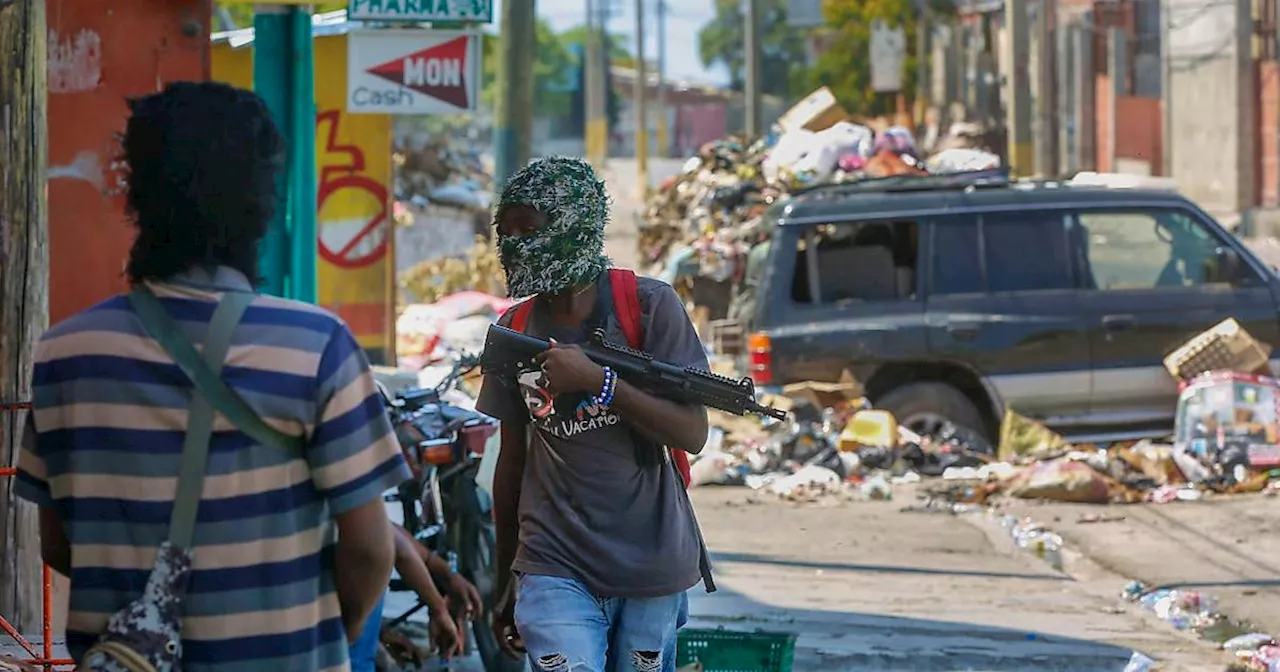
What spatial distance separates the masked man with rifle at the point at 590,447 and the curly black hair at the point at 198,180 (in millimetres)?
1203

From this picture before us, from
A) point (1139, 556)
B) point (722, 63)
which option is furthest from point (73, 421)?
point (722, 63)

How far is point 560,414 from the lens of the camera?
425 cm

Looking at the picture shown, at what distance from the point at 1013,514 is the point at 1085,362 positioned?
5.92ft

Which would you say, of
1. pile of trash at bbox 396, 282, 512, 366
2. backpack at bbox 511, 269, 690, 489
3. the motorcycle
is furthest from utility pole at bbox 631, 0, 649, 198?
backpack at bbox 511, 269, 690, 489

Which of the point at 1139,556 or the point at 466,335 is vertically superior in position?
the point at 466,335

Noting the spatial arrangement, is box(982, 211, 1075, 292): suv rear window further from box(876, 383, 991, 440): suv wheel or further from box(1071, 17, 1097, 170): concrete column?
box(1071, 17, 1097, 170): concrete column

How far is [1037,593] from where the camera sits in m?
9.07

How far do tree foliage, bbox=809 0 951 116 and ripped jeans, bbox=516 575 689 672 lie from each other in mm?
41419

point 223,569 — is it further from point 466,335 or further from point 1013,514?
point 466,335

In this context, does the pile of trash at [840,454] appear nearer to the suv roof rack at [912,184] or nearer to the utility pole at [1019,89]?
the suv roof rack at [912,184]

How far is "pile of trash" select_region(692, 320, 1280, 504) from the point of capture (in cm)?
1178

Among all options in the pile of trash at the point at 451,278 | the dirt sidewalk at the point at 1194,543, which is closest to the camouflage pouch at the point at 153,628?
the dirt sidewalk at the point at 1194,543

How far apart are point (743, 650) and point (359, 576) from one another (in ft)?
10.4

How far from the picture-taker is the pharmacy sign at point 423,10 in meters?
9.95
